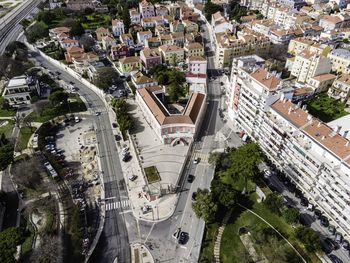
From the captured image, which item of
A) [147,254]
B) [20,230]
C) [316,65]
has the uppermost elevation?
[316,65]

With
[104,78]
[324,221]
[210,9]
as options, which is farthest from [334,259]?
[210,9]

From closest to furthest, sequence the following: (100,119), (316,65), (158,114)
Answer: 1. (158,114)
2. (100,119)
3. (316,65)

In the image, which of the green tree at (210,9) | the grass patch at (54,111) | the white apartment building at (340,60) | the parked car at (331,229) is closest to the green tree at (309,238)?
the parked car at (331,229)

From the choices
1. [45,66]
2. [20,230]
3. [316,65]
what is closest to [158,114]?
[20,230]

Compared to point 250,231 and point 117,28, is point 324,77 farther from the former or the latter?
point 117,28

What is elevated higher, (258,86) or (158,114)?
(258,86)

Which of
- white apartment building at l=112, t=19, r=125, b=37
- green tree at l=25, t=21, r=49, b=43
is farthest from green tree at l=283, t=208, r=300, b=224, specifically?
green tree at l=25, t=21, r=49, b=43

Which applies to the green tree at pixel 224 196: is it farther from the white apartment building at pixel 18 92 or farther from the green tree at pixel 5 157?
the white apartment building at pixel 18 92

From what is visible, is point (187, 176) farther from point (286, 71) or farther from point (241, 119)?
point (286, 71)
